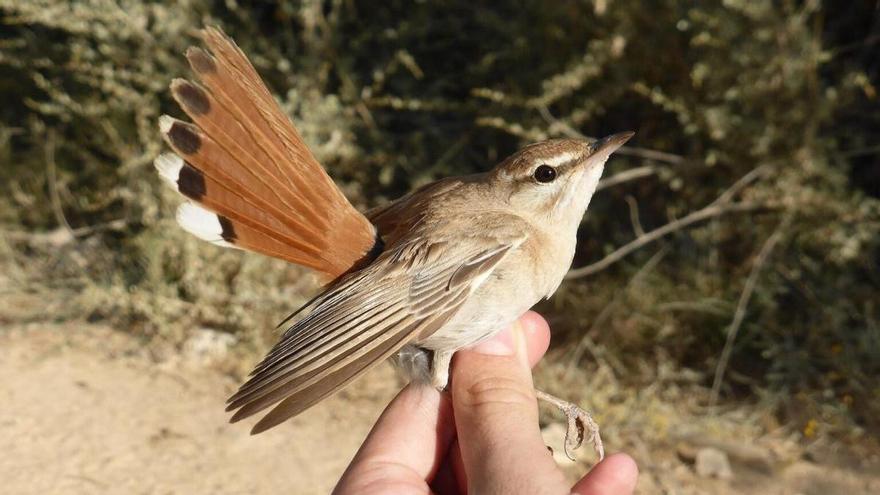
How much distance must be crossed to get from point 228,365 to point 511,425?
2.63 meters

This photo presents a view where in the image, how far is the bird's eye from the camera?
114 inches

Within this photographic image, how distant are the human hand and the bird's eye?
0.49 metres

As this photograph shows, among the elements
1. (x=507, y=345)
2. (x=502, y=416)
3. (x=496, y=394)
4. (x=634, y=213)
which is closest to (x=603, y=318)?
(x=634, y=213)

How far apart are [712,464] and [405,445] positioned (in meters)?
1.88

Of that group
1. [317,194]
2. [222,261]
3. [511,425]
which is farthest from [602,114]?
[511,425]

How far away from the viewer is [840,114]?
4.68 meters

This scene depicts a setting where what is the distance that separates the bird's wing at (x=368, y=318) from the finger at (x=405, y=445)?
1.06 ft

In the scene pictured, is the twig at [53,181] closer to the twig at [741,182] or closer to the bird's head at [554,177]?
the bird's head at [554,177]

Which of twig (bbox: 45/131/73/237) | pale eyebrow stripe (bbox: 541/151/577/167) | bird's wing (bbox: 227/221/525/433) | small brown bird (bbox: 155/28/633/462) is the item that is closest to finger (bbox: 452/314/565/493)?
small brown bird (bbox: 155/28/633/462)

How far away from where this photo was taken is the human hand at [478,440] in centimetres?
227

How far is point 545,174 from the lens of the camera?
2.90m

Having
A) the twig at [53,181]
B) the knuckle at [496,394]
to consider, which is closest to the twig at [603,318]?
the knuckle at [496,394]

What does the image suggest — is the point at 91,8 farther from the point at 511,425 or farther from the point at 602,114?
the point at 511,425

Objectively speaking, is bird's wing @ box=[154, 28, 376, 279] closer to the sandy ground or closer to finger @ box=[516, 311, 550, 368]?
finger @ box=[516, 311, 550, 368]
